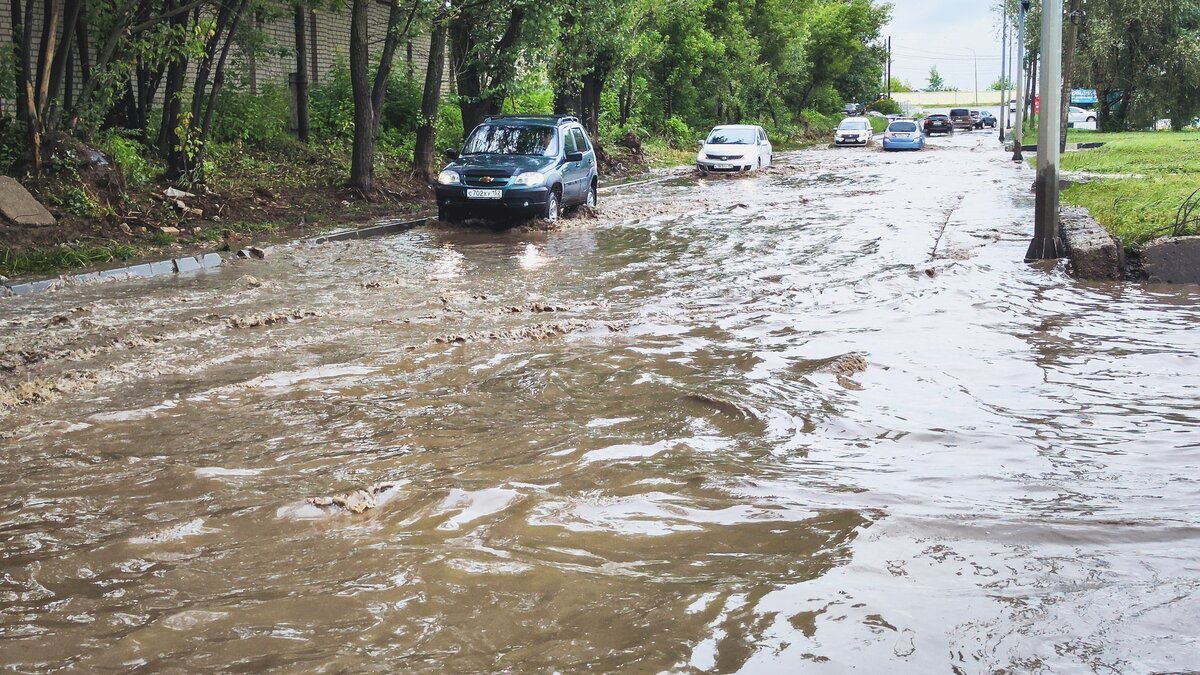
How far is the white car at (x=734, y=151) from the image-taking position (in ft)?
106

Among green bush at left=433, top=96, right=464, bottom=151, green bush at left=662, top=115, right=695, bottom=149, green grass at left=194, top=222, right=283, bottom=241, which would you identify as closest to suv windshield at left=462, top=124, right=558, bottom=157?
green grass at left=194, top=222, right=283, bottom=241

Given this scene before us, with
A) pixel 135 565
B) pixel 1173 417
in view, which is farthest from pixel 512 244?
pixel 135 565

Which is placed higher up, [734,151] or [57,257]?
[734,151]

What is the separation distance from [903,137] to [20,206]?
3979 cm

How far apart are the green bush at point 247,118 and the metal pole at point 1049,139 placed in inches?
625

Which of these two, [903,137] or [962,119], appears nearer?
[903,137]

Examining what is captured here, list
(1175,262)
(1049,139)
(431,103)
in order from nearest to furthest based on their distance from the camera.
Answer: (1175,262), (1049,139), (431,103)

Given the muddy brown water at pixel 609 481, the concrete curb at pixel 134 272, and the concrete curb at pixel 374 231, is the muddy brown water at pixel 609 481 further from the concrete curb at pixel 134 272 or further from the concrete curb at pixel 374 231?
the concrete curb at pixel 374 231

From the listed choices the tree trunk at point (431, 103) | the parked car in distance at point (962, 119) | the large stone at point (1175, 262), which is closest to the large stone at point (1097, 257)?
the large stone at point (1175, 262)

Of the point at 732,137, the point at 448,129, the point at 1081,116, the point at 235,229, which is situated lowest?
the point at 235,229

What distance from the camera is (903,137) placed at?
156 feet

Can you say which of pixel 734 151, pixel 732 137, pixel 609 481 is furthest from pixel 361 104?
pixel 609 481

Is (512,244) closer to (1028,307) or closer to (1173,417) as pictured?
(1028,307)

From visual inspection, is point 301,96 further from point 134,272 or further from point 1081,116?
point 1081,116
